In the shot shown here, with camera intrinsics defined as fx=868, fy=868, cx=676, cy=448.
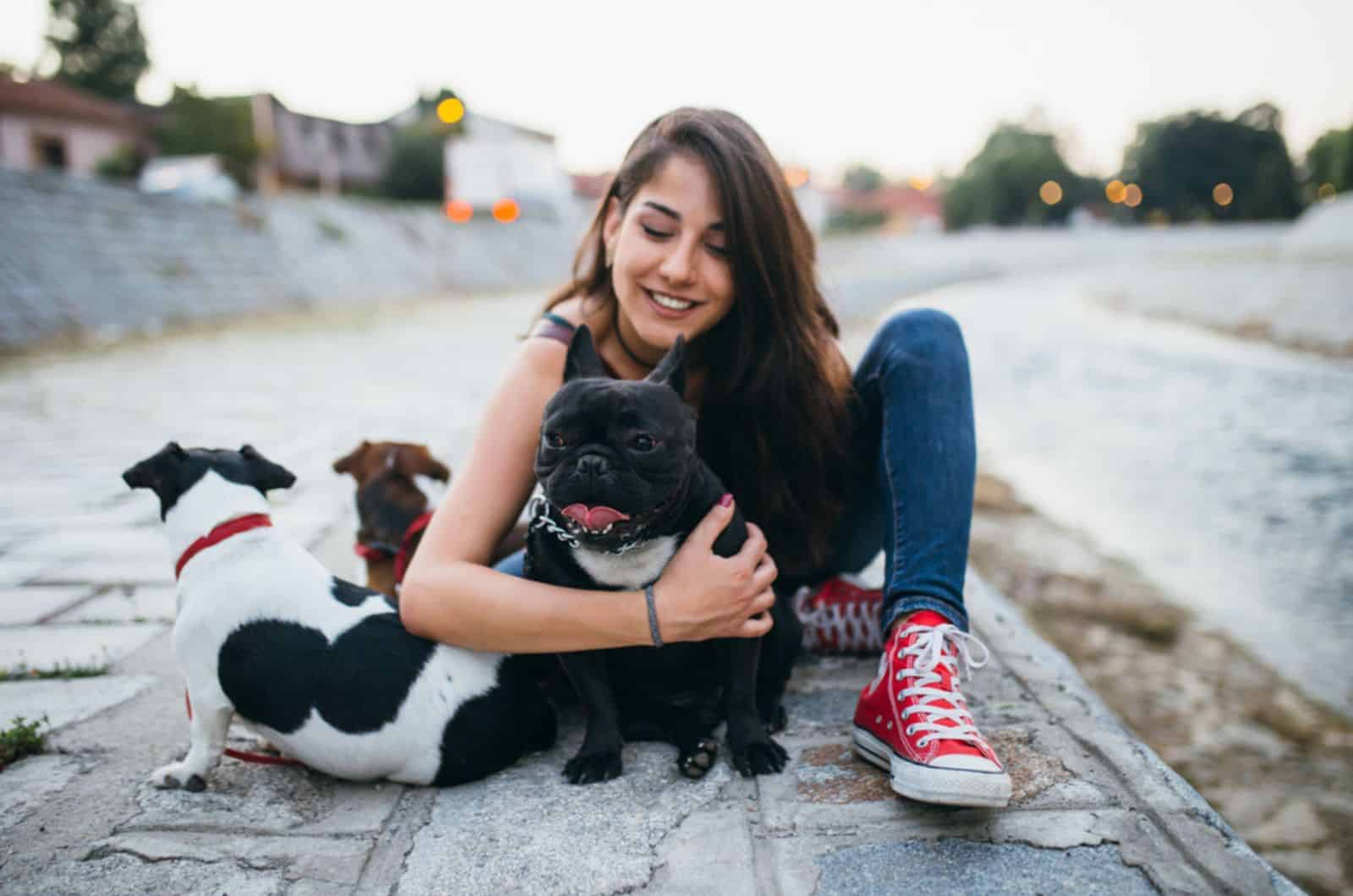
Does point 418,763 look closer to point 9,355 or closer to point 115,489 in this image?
point 115,489

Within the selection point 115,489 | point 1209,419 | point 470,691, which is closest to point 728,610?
point 470,691

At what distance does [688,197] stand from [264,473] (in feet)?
4.11

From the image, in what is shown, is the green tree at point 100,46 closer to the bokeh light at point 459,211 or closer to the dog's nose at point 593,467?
the bokeh light at point 459,211

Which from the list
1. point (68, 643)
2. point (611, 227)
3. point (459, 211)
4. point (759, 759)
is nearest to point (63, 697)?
point (68, 643)

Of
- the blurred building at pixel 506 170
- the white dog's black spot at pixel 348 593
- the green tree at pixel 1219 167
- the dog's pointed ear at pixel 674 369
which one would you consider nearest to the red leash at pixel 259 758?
the white dog's black spot at pixel 348 593

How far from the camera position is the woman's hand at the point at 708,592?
1.95m

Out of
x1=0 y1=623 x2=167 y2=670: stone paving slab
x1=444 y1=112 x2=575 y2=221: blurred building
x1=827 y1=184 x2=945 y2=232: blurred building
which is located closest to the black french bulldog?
x1=0 y1=623 x2=167 y2=670: stone paving slab

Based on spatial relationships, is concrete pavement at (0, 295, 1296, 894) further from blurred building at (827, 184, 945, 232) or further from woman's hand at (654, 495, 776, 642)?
blurred building at (827, 184, 945, 232)

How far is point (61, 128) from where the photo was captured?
35.3 metres

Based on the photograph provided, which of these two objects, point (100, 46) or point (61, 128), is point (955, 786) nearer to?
point (61, 128)

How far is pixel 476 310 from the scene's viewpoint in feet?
59.8

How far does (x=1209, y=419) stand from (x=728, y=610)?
8459 millimetres

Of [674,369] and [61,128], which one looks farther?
[61,128]

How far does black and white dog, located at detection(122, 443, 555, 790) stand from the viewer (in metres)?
1.81
